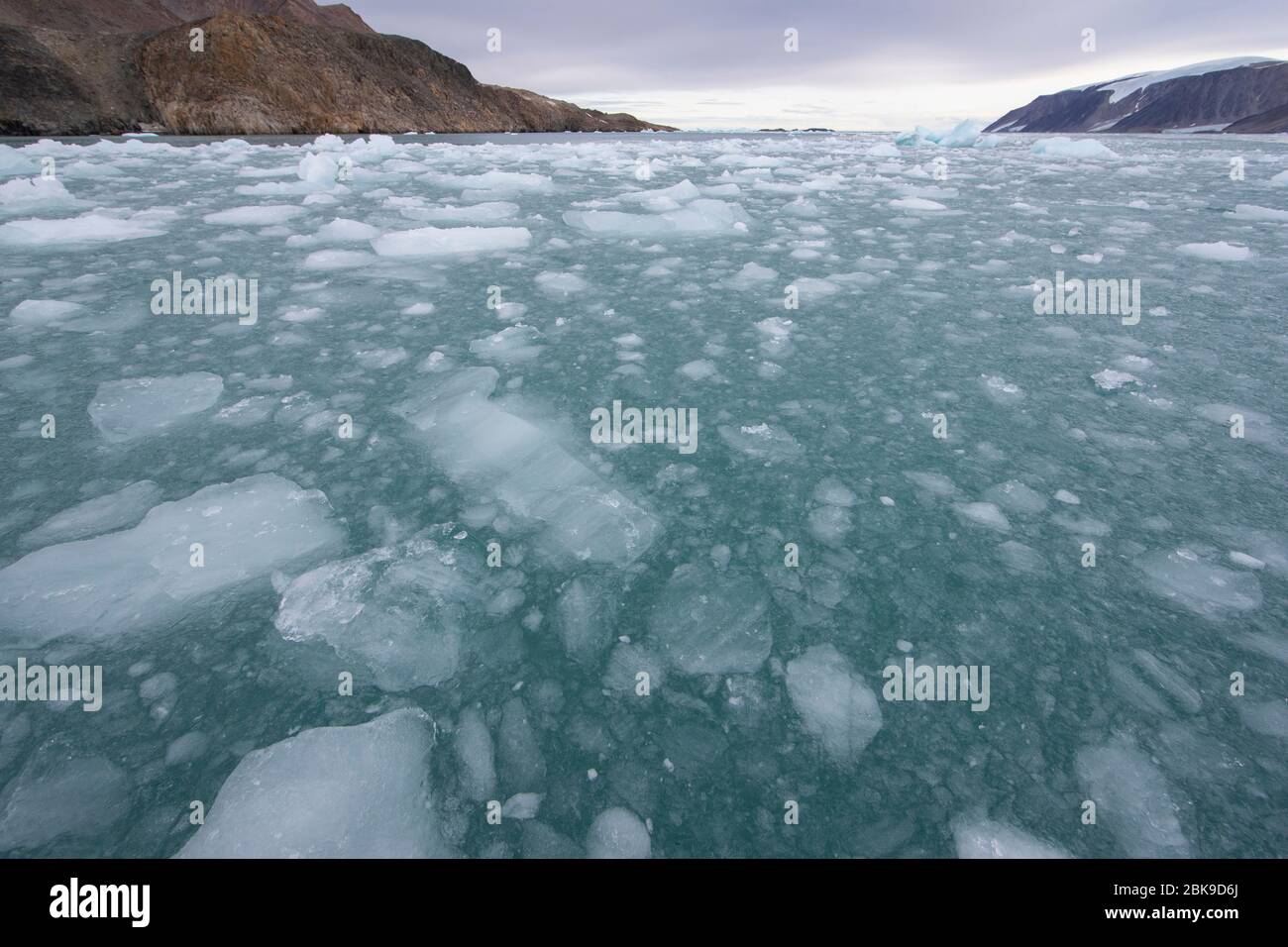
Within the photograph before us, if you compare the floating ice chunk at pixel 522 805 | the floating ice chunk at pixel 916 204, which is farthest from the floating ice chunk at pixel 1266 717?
the floating ice chunk at pixel 916 204

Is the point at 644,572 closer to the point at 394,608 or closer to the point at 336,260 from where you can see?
the point at 394,608

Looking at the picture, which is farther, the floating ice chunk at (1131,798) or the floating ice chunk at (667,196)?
the floating ice chunk at (667,196)

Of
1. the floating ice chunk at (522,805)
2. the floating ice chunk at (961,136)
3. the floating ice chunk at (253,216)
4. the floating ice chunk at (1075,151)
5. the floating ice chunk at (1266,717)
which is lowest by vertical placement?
the floating ice chunk at (522,805)

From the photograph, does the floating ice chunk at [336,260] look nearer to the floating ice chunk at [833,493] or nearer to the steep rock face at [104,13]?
the floating ice chunk at [833,493]

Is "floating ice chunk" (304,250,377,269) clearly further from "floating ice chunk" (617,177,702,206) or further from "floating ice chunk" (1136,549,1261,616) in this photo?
"floating ice chunk" (1136,549,1261,616)

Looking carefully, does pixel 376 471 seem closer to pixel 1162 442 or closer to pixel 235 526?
pixel 235 526
